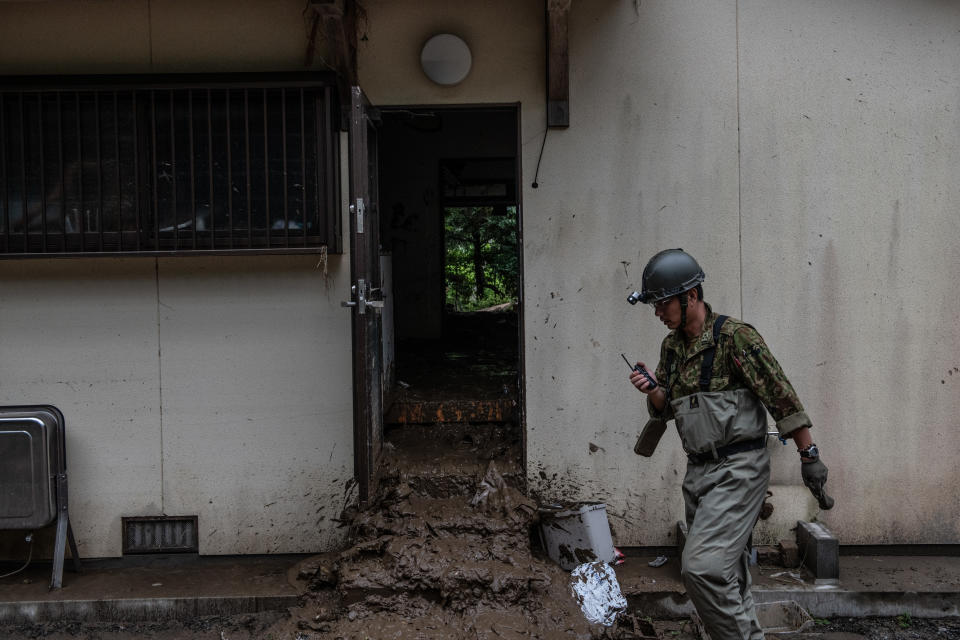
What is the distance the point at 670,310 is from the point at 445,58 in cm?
238

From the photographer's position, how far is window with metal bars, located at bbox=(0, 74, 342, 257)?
15.7ft

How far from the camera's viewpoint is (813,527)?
4742 millimetres

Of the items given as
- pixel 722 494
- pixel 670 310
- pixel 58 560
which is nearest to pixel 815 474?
pixel 722 494

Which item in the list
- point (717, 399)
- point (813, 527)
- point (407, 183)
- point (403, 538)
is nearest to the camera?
point (717, 399)

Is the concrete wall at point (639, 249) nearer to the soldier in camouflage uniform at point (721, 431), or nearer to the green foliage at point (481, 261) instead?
the soldier in camouflage uniform at point (721, 431)

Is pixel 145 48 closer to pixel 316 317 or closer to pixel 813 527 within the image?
pixel 316 317

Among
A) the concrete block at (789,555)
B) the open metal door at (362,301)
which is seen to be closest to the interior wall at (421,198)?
the open metal door at (362,301)

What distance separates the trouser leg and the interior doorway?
207 cm

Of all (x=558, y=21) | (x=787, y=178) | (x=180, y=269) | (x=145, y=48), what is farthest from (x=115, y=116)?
(x=787, y=178)

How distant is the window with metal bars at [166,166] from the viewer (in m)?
4.79

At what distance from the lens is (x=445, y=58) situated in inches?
189

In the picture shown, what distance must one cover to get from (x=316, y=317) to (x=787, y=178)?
10.6 feet

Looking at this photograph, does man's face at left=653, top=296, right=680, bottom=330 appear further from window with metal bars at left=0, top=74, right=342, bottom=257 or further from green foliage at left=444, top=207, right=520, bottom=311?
green foliage at left=444, top=207, right=520, bottom=311

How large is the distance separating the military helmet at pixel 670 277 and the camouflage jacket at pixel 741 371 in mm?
220
